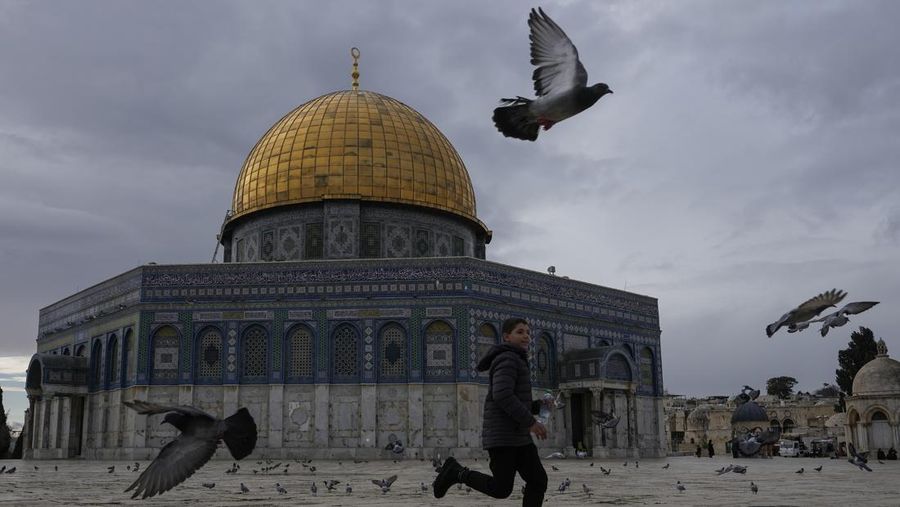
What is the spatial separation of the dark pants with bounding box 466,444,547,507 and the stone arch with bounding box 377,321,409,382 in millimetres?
21669

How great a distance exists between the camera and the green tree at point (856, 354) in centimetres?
4725

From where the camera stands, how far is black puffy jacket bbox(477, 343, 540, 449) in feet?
18.5

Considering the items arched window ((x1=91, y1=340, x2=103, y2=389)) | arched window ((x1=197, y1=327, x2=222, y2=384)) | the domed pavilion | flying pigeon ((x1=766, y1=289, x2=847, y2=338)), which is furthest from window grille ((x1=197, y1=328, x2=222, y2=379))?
the domed pavilion

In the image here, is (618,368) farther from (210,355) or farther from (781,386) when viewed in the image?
(781,386)

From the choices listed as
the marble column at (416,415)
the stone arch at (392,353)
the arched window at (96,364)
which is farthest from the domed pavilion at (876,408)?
the arched window at (96,364)

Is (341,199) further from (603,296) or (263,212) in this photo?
(603,296)

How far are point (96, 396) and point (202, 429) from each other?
25822 millimetres

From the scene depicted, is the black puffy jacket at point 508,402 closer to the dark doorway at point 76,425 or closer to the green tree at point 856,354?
the dark doorway at point 76,425

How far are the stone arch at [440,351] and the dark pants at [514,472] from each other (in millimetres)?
21446

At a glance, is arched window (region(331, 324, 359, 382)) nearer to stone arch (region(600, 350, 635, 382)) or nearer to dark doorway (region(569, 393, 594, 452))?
dark doorway (region(569, 393, 594, 452))

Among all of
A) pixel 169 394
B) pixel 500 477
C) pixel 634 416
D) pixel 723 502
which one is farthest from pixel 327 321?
pixel 500 477

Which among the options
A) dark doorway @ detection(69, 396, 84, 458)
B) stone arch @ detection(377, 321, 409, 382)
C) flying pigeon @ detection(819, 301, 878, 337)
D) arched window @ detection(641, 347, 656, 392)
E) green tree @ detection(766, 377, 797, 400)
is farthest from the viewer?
green tree @ detection(766, 377, 797, 400)

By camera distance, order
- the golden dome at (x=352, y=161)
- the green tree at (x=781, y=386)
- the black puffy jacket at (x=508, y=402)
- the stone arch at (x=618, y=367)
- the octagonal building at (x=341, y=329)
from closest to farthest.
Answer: the black puffy jacket at (x=508, y=402) → the octagonal building at (x=341, y=329) → the stone arch at (x=618, y=367) → the golden dome at (x=352, y=161) → the green tree at (x=781, y=386)

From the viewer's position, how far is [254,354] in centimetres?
2791
